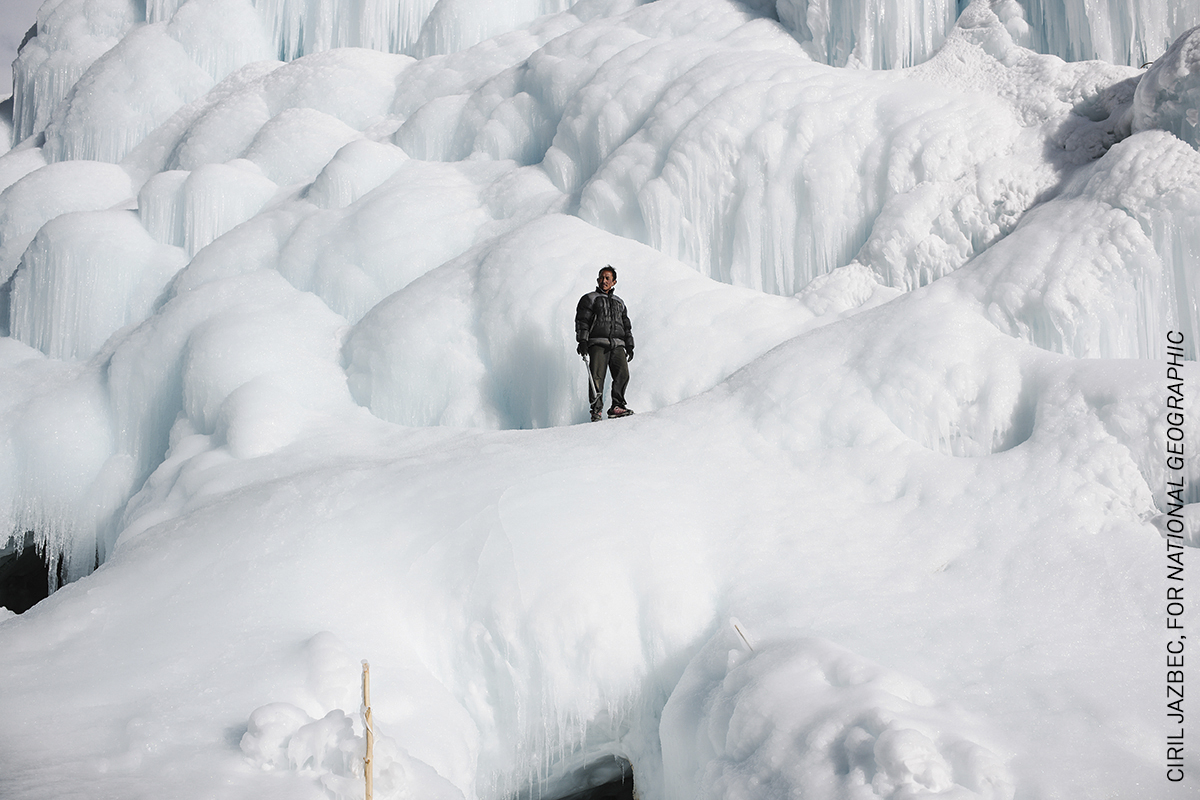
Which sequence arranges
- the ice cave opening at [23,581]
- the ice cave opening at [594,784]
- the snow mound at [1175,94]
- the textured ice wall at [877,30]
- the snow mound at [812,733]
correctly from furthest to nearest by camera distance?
the ice cave opening at [23,581] → the textured ice wall at [877,30] → the snow mound at [1175,94] → the ice cave opening at [594,784] → the snow mound at [812,733]

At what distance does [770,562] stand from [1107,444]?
178 cm

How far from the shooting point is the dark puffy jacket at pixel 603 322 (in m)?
6.30

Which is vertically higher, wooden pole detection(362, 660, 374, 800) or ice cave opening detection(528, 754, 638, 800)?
wooden pole detection(362, 660, 374, 800)

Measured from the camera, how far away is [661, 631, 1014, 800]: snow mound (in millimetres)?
2613

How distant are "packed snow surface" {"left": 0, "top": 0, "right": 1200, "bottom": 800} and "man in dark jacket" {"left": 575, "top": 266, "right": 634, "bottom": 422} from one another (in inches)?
11.6

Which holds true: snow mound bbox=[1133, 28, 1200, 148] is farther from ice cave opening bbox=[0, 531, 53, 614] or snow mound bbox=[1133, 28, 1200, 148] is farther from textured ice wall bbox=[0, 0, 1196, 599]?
ice cave opening bbox=[0, 531, 53, 614]

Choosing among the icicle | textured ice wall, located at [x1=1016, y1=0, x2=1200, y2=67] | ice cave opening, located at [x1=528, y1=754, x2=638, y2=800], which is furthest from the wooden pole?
the icicle

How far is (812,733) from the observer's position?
2.92 m

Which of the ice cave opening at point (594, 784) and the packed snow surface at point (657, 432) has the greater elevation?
the packed snow surface at point (657, 432)

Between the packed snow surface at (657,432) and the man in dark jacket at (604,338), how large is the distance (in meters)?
0.29

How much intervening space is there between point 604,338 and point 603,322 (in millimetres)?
123

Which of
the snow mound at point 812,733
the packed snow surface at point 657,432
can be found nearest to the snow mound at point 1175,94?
the packed snow surface at point 657,432

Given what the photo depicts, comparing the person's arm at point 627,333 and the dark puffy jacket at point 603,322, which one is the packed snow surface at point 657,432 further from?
the dark puffy jacket at point 603,322

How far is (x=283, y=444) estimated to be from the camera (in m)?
6.62
